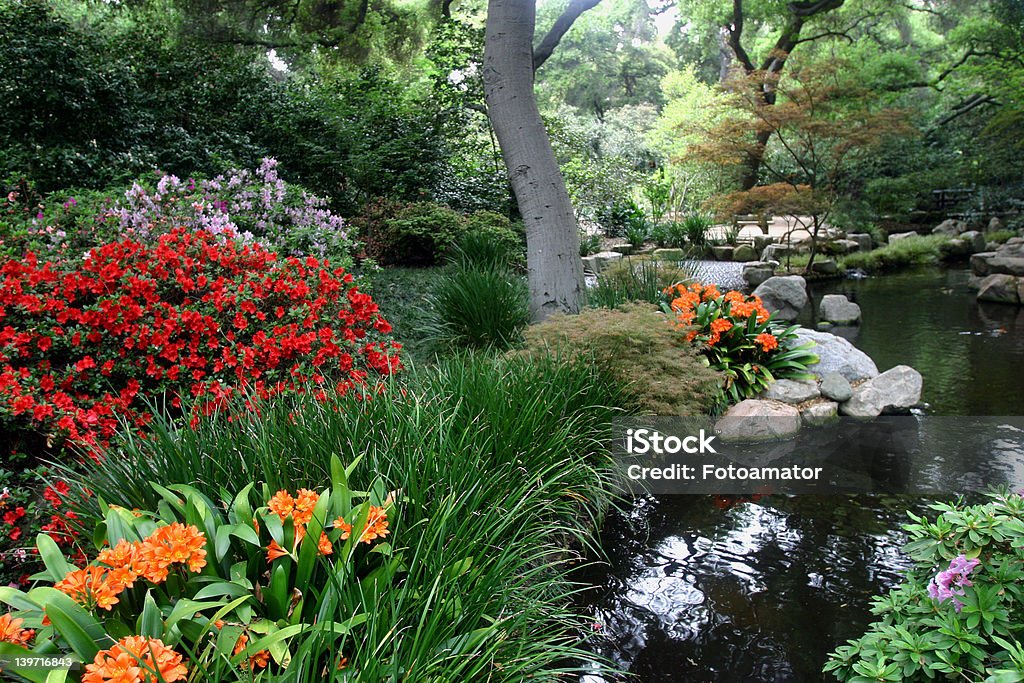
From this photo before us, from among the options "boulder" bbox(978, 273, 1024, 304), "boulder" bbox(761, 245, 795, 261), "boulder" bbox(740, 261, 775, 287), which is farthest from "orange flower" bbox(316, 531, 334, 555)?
"boulder" bbox(761, 245, 795, 261)

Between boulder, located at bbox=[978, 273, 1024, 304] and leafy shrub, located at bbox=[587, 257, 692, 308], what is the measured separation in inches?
207

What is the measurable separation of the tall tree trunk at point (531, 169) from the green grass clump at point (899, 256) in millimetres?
8720

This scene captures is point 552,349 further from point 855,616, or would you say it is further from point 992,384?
point 992,384

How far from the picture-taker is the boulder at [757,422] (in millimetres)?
4449

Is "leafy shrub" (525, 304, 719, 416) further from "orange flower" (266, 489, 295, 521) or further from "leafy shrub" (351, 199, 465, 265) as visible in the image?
"leafy shrub" (351, 199, 465, 265)

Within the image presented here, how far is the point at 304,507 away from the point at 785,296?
8437 mm

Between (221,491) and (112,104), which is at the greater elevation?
(112,104)

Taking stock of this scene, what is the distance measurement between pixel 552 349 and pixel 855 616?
76.4 inches

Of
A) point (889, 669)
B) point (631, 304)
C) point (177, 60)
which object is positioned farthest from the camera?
point (177, 60)

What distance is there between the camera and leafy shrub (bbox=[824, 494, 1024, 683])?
4.76 feet

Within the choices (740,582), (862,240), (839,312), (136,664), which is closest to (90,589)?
(136,664)

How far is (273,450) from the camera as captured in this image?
224cm

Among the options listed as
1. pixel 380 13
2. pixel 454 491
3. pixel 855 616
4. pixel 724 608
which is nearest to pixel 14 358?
pixel 454 491
